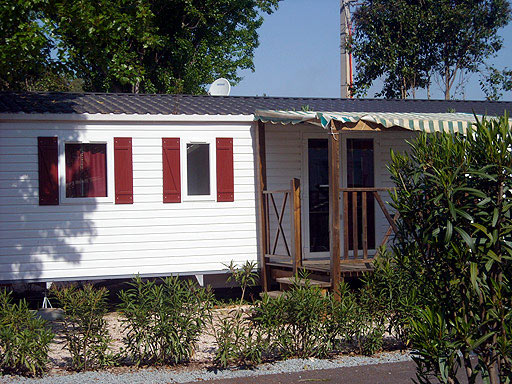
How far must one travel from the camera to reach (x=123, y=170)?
392 inches

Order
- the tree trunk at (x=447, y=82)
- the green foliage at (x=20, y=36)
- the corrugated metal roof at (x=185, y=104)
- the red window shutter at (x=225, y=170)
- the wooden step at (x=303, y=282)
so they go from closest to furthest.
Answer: the green foliage at (x=20, y=36), the wooden step at (x=303, y=282), the corrugated metal roof at (x=185, y=104), the red window shutter at (x=225, y=170), the tree trunk at (x=447, y=82)

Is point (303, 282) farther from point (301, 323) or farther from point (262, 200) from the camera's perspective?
point (301, 323)

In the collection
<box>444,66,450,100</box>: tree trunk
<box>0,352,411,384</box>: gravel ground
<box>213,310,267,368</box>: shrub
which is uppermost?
<box>444,66,450,100</box>: tree trunk

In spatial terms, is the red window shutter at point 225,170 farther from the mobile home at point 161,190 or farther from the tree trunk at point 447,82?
the tree trunk at point 447,82

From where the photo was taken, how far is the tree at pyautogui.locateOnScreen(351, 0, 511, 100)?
68.8ft

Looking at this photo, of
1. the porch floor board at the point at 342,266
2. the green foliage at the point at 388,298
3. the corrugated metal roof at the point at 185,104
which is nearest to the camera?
the green foliage at the point at 388,298

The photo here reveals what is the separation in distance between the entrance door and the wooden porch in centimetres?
27

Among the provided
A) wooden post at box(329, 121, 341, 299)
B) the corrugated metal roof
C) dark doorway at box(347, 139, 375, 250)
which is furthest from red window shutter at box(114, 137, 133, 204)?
dark doorway at box(347, 139, 375, 250)

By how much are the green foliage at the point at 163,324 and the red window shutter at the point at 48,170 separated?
389cm

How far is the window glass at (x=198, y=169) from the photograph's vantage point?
33.9ft

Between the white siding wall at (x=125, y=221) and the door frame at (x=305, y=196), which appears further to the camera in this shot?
the door frame at (x=305, y=196)

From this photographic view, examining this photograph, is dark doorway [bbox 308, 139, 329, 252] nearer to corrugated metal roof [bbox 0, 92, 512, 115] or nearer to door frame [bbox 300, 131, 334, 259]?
door frame [bbox 300, 131, 334, 259]

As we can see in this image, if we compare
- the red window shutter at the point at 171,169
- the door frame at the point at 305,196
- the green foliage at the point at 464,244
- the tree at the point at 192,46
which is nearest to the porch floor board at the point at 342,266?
the door frame at the point at 305,196

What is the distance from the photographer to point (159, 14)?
792 inches
